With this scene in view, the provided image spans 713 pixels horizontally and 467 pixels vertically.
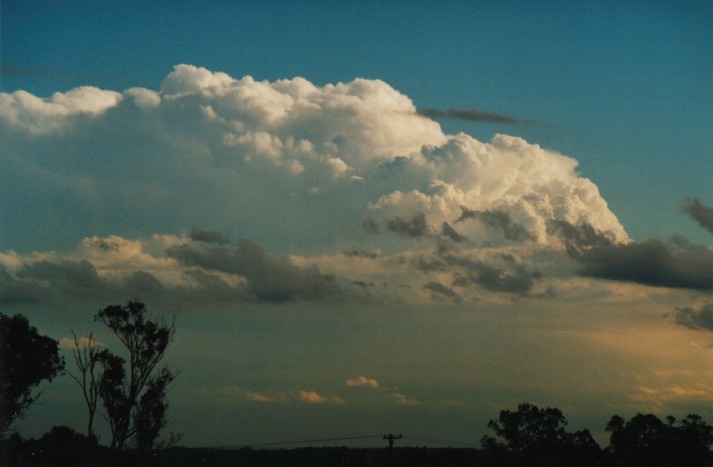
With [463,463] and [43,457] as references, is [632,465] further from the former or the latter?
[43,457]

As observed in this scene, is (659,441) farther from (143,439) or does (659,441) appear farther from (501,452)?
(143,439)

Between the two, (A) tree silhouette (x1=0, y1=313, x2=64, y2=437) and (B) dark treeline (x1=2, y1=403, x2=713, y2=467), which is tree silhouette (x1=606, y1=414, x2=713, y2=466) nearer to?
(B) dark treeline (x1=2, y1=403, x2=713, y2=467)

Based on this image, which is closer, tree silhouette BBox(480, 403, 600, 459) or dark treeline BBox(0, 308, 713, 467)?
dark treeline BBox(0, 308, 713, 467)

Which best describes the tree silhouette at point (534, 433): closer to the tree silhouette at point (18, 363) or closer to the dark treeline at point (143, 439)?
the dark treeline at point (143, 439)

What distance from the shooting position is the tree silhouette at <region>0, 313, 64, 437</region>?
190ft

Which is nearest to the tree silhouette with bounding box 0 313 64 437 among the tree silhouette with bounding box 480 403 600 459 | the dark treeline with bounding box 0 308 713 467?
the dark treeline with bounding box 0 308 713 467

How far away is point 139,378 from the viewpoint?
66.8 metres

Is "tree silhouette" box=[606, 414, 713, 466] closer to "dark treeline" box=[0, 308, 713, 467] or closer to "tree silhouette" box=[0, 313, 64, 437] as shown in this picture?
"dark treeline" box=[0, 308, 713, 467]

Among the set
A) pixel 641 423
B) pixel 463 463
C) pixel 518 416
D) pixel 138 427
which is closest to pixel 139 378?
pixel 138 427

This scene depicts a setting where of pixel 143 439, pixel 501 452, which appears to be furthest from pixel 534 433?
pixel 143 439

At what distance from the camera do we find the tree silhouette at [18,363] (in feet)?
190

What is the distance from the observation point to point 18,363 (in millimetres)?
59125

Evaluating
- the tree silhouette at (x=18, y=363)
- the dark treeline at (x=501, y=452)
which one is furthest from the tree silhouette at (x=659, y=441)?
the tree silhouette at (x=18, y=363)

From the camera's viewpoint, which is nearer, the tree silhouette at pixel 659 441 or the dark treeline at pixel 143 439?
the dark treeline at pixel 143 439
